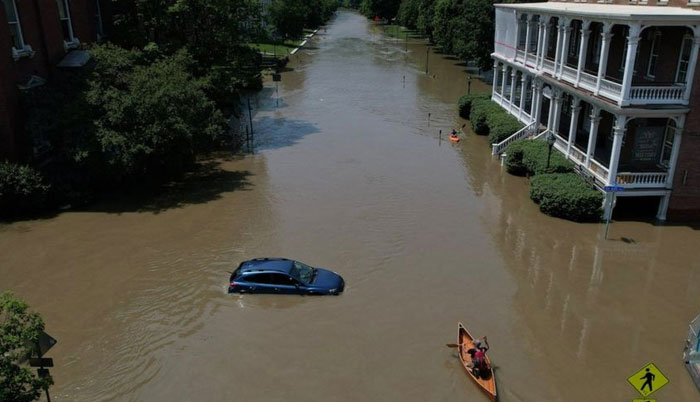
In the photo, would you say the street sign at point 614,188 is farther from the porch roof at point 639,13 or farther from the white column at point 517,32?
the white column at point 517,32

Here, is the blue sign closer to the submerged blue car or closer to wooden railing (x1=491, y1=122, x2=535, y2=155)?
wooden railing (x1=491, y1=122, x2=535, y2=155)

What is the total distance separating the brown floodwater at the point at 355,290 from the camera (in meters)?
14.9

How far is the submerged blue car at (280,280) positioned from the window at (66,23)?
69.4 ft

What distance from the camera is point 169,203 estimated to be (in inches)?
1051

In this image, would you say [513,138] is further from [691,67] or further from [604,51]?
[691,67]

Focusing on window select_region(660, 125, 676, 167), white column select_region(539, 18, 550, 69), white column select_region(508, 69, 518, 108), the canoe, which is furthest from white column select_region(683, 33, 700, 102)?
white column select_region(508, 69, 518, 108)

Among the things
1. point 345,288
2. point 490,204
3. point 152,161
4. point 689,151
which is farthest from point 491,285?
point 152,161

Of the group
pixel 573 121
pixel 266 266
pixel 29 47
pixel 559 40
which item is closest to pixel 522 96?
pixel 559 40

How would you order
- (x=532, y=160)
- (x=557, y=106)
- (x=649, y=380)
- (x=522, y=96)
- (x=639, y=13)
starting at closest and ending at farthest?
(x=649, y=380) < (x=639, y=13) < (x=532, y=160) < (x=557, y=106) < (x=522, y=96)

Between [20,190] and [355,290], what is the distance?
15820 mm

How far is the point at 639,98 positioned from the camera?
74.2ft

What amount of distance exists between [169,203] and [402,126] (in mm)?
20536

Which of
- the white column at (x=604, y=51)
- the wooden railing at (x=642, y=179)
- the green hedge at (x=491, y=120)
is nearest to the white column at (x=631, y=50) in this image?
the white column at (x=604, y=51)

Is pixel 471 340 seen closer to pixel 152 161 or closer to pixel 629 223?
pixel 629 223
